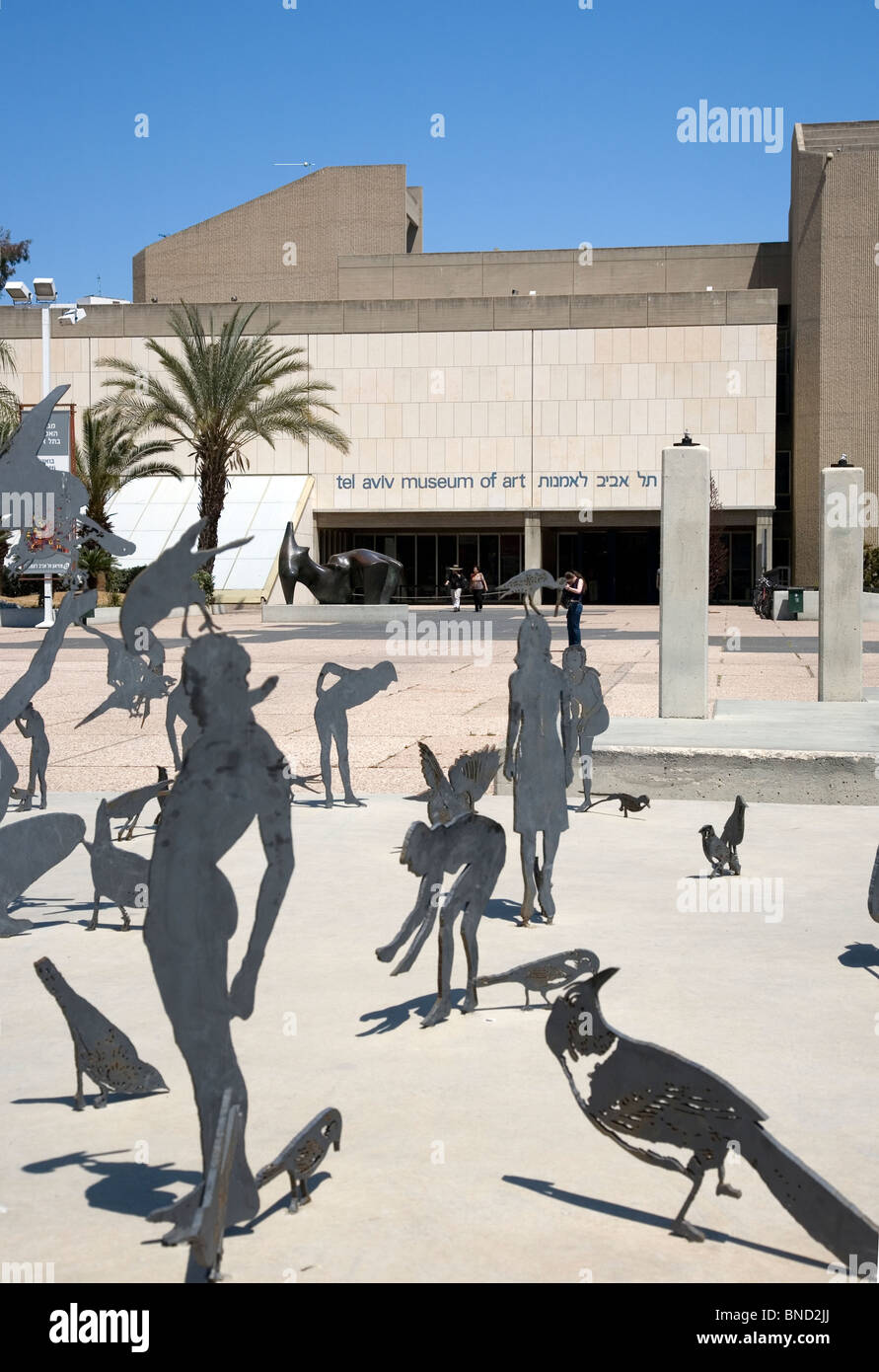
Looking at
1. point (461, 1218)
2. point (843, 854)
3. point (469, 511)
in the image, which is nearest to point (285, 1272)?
point (461, 1218)

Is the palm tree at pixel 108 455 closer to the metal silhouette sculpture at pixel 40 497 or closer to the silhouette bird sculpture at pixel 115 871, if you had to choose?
the metal silhouette sculpture at pixel 40 497

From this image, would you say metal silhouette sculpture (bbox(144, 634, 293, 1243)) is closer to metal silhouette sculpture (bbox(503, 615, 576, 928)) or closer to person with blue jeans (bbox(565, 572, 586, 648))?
metal silhouette sculpture (bbox(503, 615, 576, 928))

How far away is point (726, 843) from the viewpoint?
6.74 meters

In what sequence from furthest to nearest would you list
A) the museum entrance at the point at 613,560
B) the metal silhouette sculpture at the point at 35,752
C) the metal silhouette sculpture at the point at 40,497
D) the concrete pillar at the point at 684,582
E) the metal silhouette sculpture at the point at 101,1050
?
the museum entrance at the point at 613,560, the concrete pillar at the point at 684,582, the metal silhouette sculpture at the point at 35,752, the metal silhouette sculpture at the point at 40,497, the metal silhouette sculpture at the point at 101,1050

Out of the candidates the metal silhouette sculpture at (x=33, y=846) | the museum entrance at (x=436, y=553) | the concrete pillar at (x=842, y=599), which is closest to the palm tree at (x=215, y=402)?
the museum entrance at (x=436, y=553)

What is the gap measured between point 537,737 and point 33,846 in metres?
2.04

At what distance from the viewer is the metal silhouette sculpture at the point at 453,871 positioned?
15.5ft

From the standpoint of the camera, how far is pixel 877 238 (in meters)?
44.2

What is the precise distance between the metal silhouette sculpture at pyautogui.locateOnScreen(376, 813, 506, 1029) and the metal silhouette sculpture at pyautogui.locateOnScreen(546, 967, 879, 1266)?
1.21m

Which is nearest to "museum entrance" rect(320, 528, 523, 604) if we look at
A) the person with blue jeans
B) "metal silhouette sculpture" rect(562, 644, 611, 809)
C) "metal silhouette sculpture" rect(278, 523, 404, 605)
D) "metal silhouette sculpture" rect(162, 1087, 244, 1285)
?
"metal silhouette sculpture" rect(278, 523, 404, 605)

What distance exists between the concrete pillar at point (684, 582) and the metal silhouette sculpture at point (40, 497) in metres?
7.01

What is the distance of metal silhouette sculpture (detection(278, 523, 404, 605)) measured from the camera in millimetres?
33906

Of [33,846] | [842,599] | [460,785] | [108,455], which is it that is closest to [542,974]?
[460,785]

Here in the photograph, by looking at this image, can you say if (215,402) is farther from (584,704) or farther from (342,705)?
(584,704)
